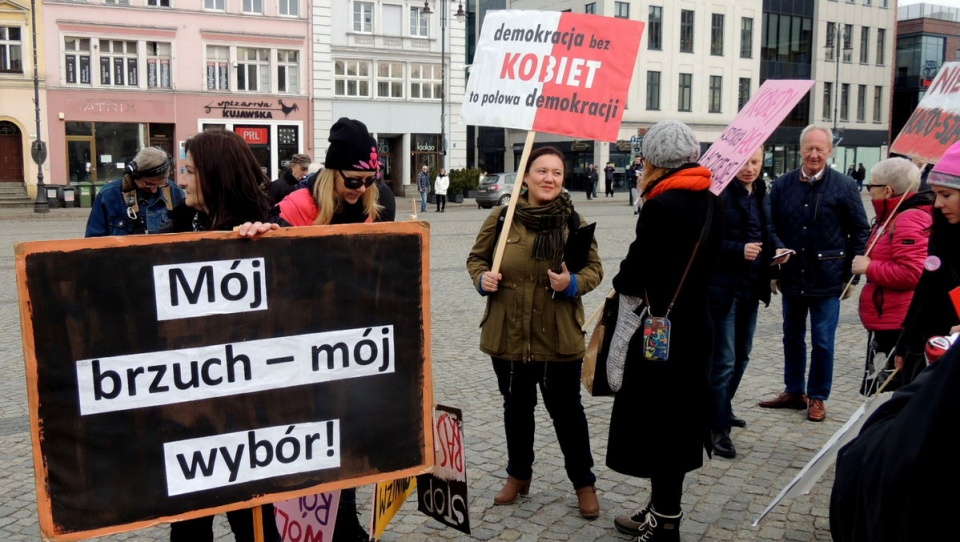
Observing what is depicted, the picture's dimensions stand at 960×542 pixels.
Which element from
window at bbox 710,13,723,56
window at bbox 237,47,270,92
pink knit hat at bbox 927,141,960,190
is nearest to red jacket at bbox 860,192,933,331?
pink knit hat at bbox 927,141,960,190

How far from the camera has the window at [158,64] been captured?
34.6m

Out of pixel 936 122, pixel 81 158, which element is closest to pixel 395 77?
pixel 81 158

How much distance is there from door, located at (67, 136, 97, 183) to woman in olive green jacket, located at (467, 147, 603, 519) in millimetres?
33521

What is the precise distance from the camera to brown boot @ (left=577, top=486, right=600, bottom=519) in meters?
4.07

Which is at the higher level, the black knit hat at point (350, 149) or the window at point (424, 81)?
the window at point (424, 81)

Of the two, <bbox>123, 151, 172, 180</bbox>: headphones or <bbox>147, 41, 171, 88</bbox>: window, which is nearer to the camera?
<bbox>123, 151, 172, 180</bbox>: headphones

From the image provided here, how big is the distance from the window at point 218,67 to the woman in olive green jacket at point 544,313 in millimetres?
34487

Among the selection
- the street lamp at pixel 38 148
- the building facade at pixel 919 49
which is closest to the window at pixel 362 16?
the street lamp at pixel 38 148

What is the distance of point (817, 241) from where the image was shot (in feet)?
18.1

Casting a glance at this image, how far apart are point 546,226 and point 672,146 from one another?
0.74 metres

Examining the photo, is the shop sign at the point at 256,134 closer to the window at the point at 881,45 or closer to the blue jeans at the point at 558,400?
the blue jeans at the point at 558,400

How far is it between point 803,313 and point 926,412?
4.90 meters

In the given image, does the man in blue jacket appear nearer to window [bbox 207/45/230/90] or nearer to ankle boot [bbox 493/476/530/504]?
ankle boot [bbox 493/476/530/504]

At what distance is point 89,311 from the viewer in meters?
2.43
